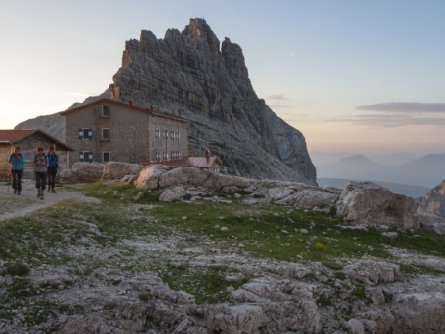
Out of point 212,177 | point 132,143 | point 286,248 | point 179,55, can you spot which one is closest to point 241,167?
point 179,55

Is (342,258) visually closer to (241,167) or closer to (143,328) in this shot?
(143,328)

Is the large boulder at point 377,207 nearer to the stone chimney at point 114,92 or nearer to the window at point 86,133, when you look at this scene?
the window at point 86,133

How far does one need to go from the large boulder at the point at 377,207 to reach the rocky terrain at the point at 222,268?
0.08m

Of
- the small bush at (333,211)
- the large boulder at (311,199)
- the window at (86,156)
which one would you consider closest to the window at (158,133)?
the window at (86,156)

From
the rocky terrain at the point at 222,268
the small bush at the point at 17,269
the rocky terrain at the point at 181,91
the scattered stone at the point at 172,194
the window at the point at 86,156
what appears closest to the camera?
the rocky terrain at the point at 222,268

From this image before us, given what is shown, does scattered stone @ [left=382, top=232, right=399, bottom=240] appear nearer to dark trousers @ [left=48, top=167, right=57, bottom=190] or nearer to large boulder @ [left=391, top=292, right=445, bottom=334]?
large boulder @ [left=391, top=292, right=445, bottom=334]

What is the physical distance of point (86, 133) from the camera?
71125 mm

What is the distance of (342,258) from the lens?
1808cm

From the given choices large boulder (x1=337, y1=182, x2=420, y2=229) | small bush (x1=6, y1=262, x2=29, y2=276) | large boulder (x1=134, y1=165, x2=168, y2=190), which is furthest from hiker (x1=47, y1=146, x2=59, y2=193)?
large boulder (x1=337, y1=182, x2=420, y2=229)

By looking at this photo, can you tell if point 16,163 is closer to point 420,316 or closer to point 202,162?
point 420,316

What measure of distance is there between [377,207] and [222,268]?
50.7 feet

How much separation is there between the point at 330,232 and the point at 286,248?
5492 mm

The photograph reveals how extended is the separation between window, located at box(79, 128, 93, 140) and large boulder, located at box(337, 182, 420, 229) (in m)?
51.7

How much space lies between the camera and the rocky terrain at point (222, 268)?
36.7 ft
